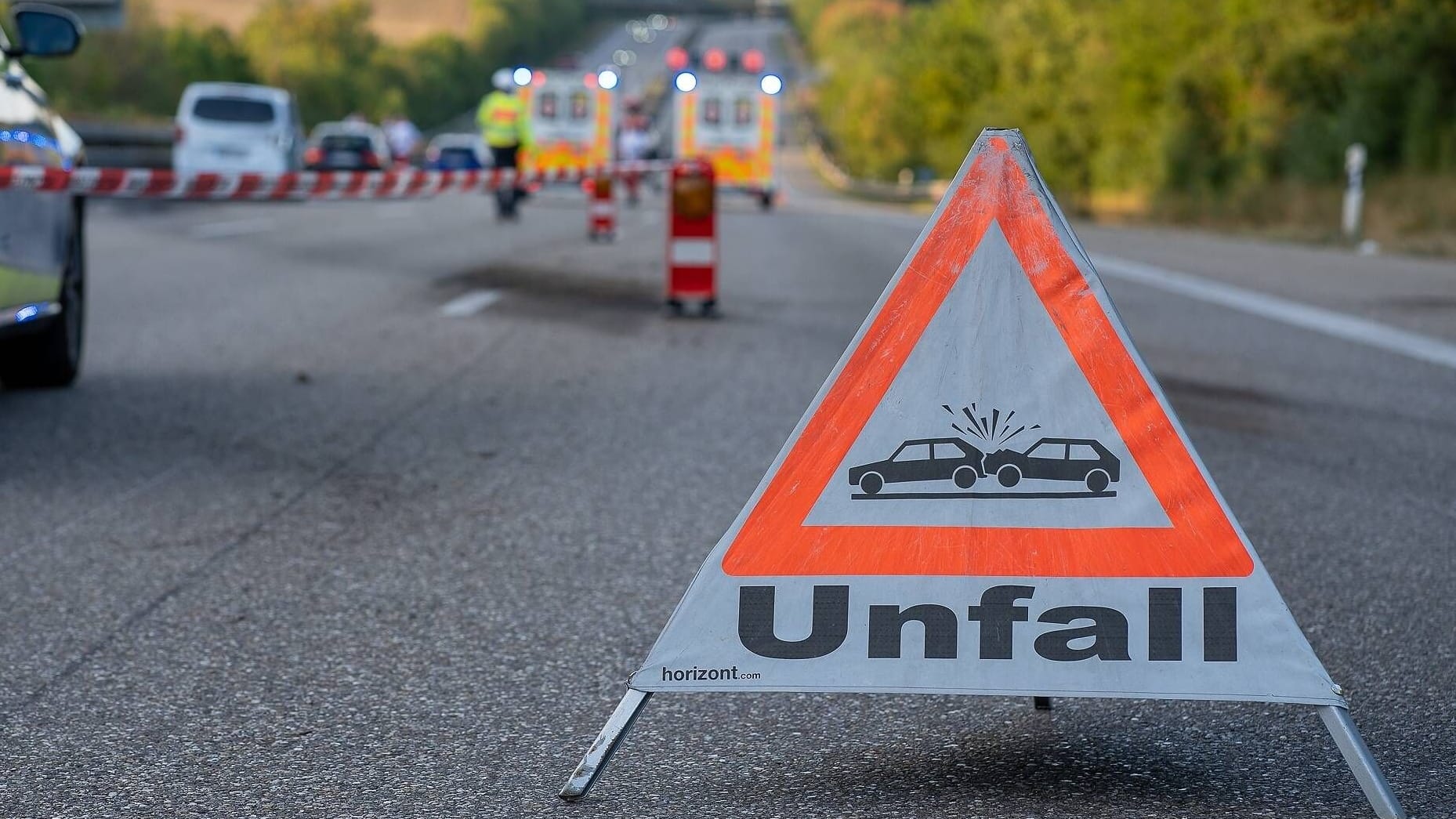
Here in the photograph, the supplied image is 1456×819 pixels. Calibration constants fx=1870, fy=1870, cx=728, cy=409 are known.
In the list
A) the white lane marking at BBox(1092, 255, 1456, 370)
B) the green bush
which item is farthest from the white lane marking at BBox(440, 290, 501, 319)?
the green bush

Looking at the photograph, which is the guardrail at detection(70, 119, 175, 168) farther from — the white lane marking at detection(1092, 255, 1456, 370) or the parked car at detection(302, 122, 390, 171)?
the white lane marking at detection(1092, 255, 1456, 370)

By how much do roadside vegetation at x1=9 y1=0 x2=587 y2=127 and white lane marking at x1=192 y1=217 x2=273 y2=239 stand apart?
13.2m

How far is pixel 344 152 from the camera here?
38.5 meters

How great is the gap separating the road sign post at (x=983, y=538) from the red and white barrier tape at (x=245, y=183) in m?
4.63

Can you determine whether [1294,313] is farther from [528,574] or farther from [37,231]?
[528,574]

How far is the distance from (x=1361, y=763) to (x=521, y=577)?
2627mm

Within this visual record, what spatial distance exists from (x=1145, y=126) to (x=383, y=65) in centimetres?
7892

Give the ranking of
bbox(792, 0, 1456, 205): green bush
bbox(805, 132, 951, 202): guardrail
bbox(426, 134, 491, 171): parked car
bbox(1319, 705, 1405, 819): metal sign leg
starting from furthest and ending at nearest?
bbox(805, 132, 951, 202): guardrail < bbox(426, 134, 491, 171): parked car < bbox(792, 0, 1456, 205): green bush < bbox(1319, 705, 1405, 819): metal sign leg

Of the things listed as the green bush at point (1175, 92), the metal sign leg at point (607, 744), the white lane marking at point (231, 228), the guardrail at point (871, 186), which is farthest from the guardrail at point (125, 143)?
the metal sign leg at point (607, 744)

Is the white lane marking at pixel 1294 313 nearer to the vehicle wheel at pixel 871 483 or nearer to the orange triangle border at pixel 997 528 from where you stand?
the orange triangle border at pixel 997 528

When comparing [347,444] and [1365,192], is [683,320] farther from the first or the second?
[1365,192]

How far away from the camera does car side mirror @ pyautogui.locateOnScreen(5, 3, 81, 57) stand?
25.2 feet

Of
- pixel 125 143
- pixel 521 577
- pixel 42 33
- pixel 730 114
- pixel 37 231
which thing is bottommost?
pixel 521 577

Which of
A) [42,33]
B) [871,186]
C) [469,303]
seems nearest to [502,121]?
[469,303]
